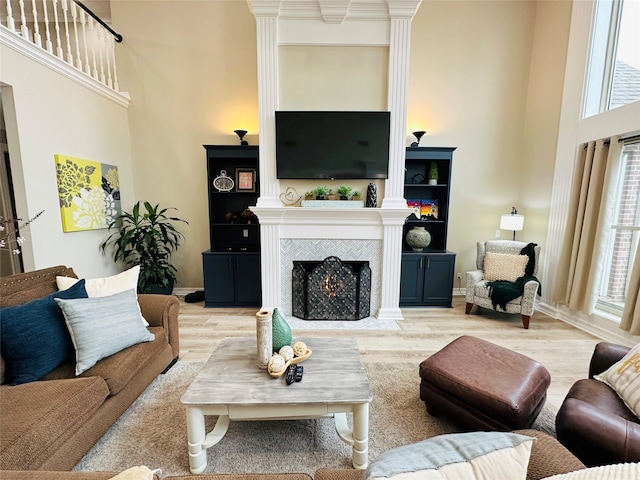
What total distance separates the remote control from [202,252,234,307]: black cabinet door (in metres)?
2.46

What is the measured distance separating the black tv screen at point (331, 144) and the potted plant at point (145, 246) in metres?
1.93

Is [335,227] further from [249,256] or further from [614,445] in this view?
[614,445]

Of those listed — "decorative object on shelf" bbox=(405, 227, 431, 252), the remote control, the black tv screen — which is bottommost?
the remote control

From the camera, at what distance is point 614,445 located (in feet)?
3.57

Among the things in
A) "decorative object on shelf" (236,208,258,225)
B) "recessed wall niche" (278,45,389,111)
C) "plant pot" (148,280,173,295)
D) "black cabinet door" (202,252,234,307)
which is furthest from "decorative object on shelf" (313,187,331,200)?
"plant pot" (148,280,173,295)

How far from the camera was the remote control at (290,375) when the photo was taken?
1.55m

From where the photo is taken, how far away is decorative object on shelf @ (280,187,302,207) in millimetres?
3557

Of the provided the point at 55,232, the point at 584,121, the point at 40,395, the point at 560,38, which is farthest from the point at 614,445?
the point at 560,38

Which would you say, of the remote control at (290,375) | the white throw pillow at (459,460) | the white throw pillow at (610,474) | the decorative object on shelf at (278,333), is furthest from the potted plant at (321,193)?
the white throw pillow at (610,474)

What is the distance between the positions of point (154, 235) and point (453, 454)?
4179 mm

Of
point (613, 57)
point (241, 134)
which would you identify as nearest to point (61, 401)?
point (241, 134)

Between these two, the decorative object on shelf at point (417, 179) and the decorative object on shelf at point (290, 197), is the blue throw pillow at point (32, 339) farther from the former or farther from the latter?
the decorative object on shelf at point (417, 179)

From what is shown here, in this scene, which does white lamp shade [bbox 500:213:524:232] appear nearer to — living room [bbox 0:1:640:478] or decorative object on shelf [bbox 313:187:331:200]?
living room [bbox 0:1:640:478]

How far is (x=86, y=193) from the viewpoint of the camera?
3398mm
